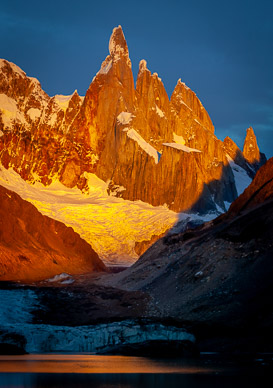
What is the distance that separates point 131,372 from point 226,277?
3061cm

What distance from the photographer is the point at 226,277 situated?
5872 cm

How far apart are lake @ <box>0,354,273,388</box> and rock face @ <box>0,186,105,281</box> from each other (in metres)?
68.3

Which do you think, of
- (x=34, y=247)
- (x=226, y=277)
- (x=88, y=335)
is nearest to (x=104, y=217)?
(x=34, y=247)

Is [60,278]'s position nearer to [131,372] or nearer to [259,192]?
[259,192]

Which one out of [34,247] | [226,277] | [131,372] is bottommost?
[131,372]

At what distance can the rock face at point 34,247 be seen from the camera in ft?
349

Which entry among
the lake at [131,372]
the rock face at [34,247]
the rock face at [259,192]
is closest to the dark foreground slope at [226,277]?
the rock face at [259,192]

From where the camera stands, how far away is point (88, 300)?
6925 centimetres

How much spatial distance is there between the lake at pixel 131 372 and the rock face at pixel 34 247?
6830 centimetres

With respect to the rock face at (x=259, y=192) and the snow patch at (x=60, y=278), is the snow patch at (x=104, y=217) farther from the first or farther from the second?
the rock face at (x=259, y=192)

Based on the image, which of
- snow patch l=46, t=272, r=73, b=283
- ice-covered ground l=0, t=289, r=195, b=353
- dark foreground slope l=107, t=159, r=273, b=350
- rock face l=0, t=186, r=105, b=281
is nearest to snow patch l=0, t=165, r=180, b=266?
rock face l=0, t=186, r=105, b=281

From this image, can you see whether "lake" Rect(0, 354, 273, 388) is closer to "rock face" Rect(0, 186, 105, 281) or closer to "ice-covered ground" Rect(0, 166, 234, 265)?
"rock face" Rect(0, 186, 105, 281)

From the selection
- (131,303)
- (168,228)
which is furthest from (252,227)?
(168,228)

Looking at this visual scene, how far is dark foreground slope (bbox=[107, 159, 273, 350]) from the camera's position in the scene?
46.6 m
